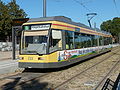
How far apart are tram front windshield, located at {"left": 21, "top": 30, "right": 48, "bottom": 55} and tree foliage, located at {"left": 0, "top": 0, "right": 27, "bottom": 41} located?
34.4 metres

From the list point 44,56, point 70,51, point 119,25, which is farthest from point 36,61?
point 119,25

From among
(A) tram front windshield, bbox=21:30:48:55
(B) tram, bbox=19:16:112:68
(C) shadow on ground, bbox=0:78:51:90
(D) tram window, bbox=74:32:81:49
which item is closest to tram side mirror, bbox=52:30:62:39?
(B) tram, bbox=19:16:112:68

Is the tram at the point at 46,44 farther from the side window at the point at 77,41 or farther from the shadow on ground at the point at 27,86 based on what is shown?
the shadow on ground at the point at 27,86

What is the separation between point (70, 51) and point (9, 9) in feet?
122

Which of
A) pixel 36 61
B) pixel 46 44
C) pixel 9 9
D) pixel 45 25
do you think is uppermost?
pixel 9 9

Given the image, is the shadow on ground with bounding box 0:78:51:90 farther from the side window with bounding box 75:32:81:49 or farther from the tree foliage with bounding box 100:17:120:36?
the tree foliage with bounding box 100:17:120:36

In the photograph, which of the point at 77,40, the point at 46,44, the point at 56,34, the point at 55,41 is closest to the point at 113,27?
the point at 77,40

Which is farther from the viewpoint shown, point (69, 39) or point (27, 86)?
point (69, 39)

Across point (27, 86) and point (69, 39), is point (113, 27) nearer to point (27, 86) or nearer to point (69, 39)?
point (69, 39)

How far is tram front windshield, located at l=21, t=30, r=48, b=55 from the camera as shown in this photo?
1067 cm

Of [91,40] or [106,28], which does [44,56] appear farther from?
[106,28]

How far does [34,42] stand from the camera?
11.0 metres

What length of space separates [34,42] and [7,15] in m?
35.7

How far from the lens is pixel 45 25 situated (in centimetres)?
1107
